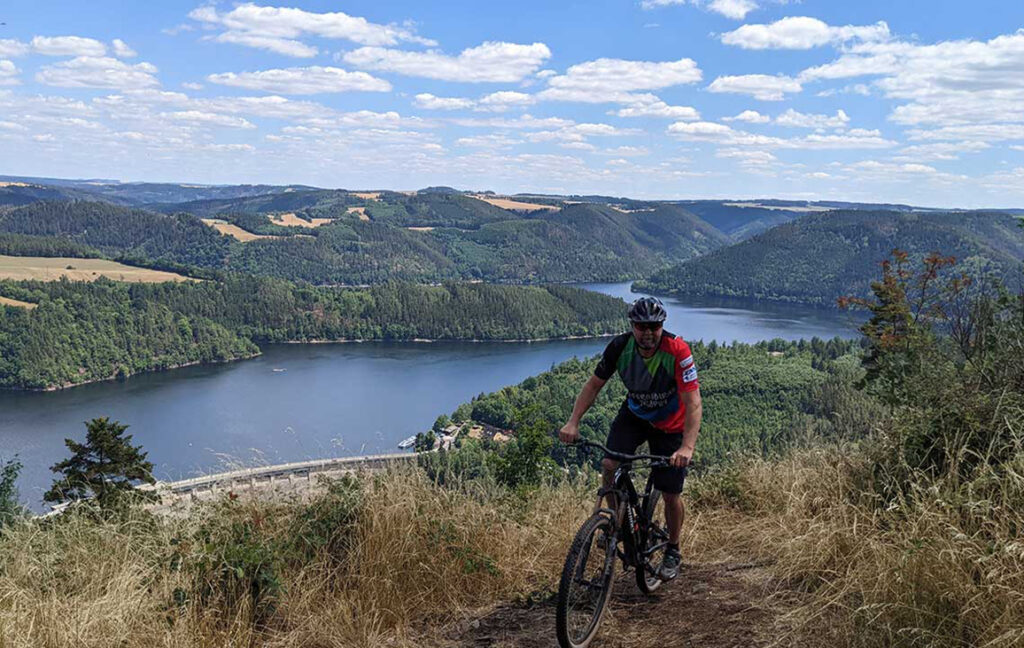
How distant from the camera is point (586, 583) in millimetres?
3811

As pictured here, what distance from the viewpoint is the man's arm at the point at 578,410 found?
421 cm

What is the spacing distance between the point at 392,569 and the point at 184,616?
1.17m

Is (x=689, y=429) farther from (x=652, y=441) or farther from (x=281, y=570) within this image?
(x=281, y=570)

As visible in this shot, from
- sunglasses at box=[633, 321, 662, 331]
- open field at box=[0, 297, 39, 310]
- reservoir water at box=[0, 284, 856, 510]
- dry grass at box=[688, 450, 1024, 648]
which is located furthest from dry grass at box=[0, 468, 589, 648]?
open field at box=[0, 297, 39, 310]

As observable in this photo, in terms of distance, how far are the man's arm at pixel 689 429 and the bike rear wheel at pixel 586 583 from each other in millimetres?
529

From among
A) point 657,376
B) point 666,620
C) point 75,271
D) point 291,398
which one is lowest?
point 291,398

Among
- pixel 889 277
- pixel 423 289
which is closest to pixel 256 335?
pixel 423 289

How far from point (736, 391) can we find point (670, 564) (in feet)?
233

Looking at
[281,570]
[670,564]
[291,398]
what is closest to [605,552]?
[670,564]

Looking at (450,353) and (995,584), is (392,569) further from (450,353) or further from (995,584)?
(450,353)

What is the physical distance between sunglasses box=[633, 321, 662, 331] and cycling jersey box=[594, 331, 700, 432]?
112 millimetres

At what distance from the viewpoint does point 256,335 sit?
11875 centimetres

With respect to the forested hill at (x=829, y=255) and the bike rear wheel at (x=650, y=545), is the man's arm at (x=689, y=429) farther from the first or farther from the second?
the forested hill at (x=829, y=255)

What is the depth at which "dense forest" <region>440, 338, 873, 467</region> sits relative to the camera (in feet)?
193
